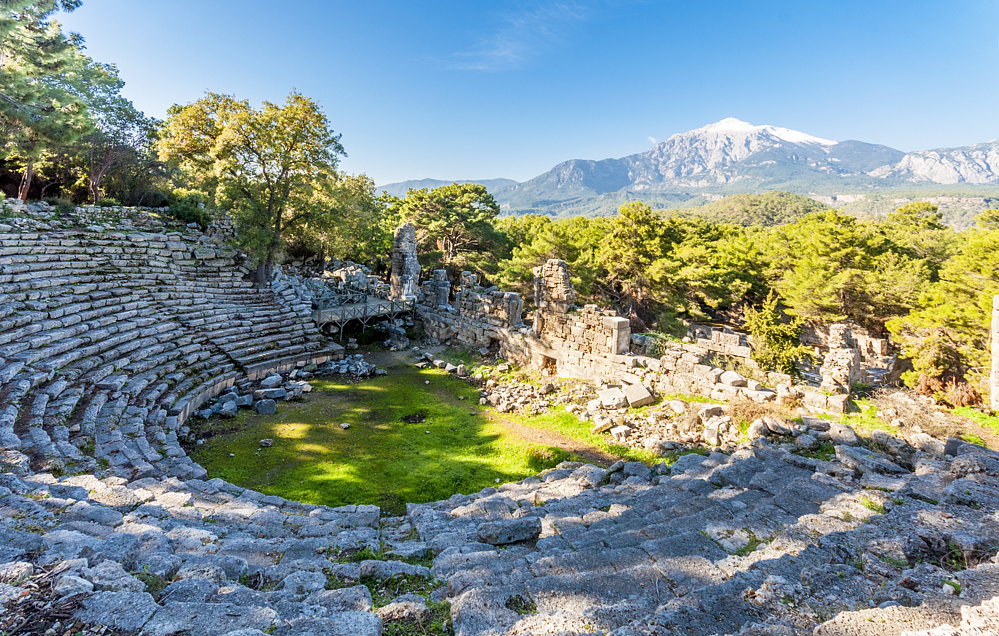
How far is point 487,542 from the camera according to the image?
459cm

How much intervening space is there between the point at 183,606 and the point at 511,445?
24.8 feet

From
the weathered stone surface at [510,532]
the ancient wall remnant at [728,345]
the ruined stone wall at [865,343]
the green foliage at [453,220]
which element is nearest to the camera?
the weathered stone surface at [510,532]

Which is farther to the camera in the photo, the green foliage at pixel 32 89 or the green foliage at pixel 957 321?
the green foliage at pixel 957 321

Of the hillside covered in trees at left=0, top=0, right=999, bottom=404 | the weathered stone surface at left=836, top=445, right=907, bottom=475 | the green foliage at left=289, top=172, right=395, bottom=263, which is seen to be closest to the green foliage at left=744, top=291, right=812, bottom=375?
the hillside covered in trees at left=0, top=0, right=999, bottom=404

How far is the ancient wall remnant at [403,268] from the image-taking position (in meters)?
19.7

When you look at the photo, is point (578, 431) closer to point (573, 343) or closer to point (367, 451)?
point (573, 343)

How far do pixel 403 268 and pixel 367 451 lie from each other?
38.4 feet

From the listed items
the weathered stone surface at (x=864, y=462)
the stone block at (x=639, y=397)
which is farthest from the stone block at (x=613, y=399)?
the weathered stone surface at (x=864, y=462)

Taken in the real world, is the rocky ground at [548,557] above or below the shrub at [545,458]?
above

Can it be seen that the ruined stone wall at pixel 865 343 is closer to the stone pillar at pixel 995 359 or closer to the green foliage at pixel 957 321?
the green foliage at pixel 957 321

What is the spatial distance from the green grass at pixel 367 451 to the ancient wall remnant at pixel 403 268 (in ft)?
25.8

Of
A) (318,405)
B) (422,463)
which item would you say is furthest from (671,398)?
(318,405)

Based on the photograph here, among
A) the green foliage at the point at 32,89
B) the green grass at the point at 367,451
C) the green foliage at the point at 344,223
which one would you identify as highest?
the green foliage at the point at 32,89

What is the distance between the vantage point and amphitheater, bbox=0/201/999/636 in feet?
9.02
